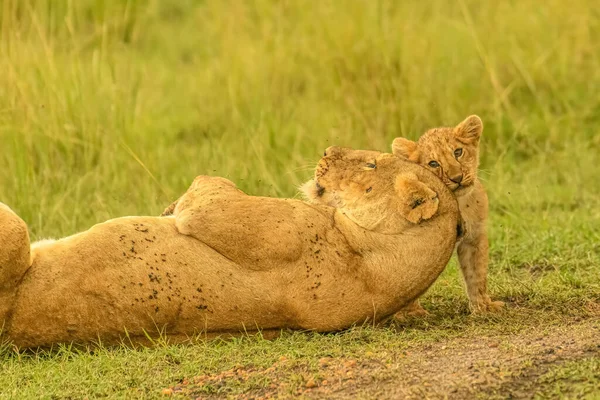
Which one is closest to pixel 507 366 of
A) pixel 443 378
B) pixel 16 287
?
pixel 443 378

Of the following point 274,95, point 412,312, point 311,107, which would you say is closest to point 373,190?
point 412,312

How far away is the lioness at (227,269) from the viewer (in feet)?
15.2

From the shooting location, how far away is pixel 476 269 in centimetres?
527

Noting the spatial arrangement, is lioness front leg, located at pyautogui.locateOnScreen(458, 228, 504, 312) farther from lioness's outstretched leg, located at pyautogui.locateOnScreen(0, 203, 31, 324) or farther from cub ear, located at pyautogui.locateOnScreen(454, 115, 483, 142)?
lioness's outstretched leg, located at pyautogui.locateOnScreen(0, 203, 31, 324)

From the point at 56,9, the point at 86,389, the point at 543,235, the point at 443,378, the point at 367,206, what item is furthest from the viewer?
the point at 56,9

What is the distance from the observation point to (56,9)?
9.23 metres

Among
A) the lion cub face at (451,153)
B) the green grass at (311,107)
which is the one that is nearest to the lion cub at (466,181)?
the lion cub face at (451,153)

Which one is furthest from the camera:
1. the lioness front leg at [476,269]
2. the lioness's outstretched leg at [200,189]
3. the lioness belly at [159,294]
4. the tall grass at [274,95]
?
the tall grass at [274,95]

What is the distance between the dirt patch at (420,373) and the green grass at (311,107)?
0.92m

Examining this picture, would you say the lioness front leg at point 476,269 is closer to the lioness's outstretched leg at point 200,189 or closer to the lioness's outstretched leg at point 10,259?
the lioness's outstretched leg at point 200,189

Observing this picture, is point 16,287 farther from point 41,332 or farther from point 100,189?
point 100,189

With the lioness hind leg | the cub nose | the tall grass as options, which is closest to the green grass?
the tall grass

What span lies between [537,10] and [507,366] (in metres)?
5.78

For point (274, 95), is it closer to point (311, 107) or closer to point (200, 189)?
point (311, 107)
